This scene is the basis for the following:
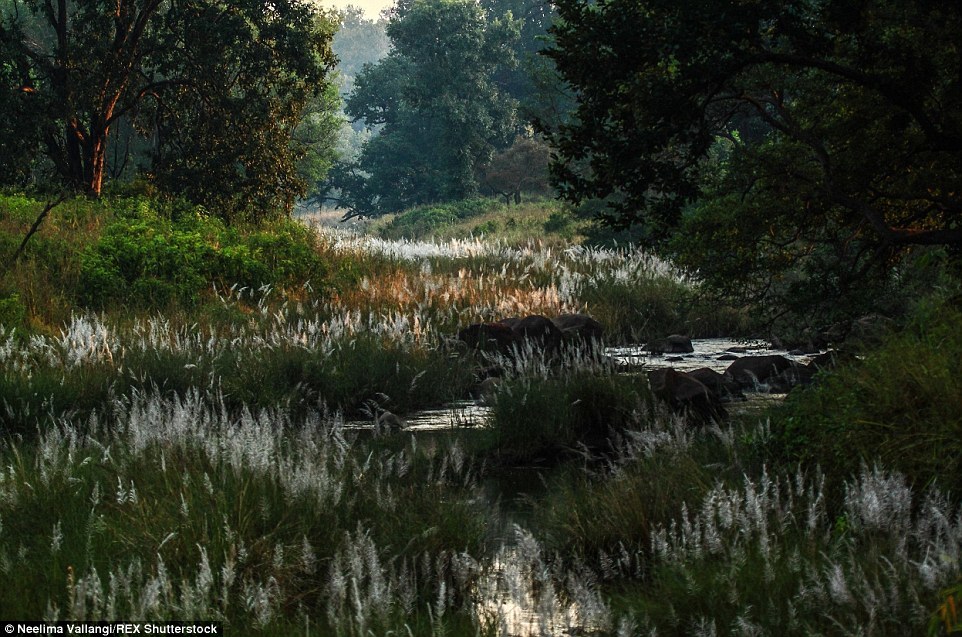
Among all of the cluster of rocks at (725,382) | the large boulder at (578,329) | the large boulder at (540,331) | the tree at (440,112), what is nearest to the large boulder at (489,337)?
the large boulder at (540,331)

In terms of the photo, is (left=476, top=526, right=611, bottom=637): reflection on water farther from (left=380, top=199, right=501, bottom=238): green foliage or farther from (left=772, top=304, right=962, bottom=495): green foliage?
(left=380, top=199, right=501, bottom=238): green foliage

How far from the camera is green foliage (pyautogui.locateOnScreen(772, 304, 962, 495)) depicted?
6.10 m

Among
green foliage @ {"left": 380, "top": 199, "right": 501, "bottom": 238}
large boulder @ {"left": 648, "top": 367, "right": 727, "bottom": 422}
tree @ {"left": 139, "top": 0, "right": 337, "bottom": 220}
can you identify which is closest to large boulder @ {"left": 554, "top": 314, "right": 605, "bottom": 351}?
large boulder @ {"left": 648, "top": 367, "right": 727, "bottom": 422}

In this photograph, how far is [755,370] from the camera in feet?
42.3

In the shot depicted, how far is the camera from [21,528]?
6262 millimetres

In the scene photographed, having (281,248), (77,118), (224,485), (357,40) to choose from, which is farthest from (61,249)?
(357,40)

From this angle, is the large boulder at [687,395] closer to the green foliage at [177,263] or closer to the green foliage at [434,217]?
the green foliage at [177,263]

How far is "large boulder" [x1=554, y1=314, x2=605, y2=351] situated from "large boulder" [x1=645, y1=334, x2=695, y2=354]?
907 mm

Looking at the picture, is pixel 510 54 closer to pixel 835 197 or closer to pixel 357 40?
pixel 835 197

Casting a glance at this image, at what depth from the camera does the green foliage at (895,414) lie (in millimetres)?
6098

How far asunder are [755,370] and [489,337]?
3.16 meters

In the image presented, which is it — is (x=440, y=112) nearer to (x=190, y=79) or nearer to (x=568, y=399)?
(x=190, y=79)

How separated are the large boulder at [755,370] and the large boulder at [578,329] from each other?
2.11 meters

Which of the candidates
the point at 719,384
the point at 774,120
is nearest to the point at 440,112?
the point at 719,384
